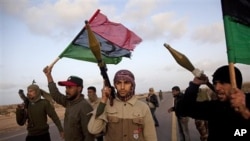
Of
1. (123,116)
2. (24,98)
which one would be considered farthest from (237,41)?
(24,98)

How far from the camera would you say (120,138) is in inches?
135

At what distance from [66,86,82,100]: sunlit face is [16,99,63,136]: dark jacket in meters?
1.13

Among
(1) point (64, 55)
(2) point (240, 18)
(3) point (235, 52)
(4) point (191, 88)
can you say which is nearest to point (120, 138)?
(4) point (191, 88)

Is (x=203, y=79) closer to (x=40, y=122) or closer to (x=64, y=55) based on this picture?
(x=64, y=55)

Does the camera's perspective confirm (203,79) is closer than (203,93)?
Yes

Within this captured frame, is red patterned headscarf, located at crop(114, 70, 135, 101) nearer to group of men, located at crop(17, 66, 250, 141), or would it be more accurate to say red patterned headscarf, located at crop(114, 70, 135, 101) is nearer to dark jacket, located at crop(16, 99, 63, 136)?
group of men, located at crop(17, 66, 250, 141)

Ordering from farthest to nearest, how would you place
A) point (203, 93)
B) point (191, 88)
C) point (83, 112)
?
point (203, 93), point (83, 112), point (191, 88)

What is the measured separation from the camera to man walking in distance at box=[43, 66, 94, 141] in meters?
4.75

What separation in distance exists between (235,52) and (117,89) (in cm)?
131

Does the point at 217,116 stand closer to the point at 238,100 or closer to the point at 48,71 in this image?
the point at 238,100

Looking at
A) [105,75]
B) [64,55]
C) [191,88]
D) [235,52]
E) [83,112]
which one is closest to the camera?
[235,52]

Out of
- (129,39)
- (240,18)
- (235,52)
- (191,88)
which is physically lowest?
(191,88)

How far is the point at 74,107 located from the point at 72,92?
0.29 metres

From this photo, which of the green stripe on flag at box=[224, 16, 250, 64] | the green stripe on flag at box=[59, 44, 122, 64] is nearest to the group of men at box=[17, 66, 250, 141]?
the green stripe on flag at box=[224, 16, 250, 64]
